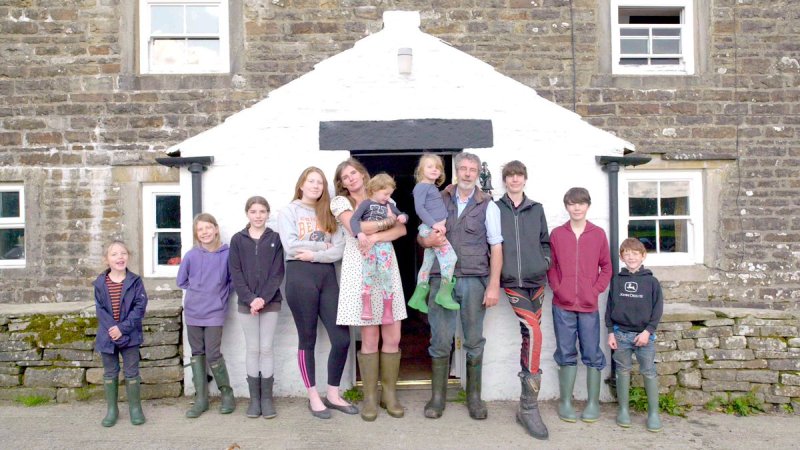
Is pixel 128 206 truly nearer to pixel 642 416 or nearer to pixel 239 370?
pixel 239 370

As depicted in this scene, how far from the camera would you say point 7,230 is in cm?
753

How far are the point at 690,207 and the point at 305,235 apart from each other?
5.92 m

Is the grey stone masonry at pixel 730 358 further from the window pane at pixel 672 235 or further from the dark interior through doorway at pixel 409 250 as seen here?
the window pane at pixel 672 235

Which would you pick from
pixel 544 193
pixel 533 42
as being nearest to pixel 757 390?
pixel 544 193

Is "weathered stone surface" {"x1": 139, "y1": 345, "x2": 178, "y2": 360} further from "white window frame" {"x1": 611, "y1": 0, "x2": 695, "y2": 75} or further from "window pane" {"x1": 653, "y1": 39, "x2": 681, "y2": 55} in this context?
"window pane" {"x1": 653, "y1": 39, "x2": 681, "y2": 55}

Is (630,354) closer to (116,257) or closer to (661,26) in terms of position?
(116,257)

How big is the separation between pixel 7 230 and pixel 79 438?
4778 millimetres

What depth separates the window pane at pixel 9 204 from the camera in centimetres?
752

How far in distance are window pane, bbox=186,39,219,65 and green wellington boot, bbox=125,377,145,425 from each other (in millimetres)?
4740

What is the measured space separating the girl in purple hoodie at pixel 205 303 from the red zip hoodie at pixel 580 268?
8.76 feet

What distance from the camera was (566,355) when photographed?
4402 mm

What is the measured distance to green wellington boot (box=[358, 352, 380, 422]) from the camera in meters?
4.32

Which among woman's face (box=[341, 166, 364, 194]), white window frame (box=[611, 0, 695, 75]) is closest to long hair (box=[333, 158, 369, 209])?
woman's face (box=[341, 166, 364, 194])

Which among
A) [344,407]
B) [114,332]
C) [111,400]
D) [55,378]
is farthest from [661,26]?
[55,378]
